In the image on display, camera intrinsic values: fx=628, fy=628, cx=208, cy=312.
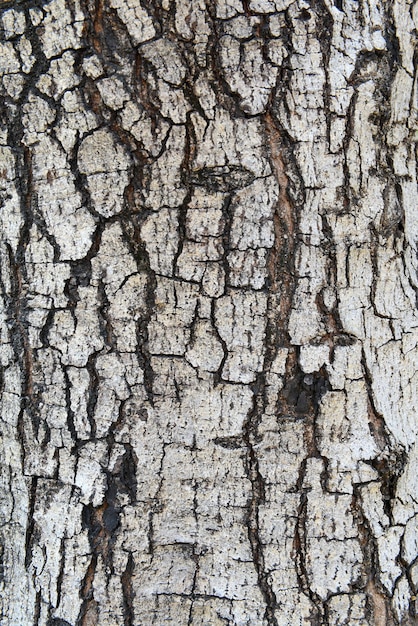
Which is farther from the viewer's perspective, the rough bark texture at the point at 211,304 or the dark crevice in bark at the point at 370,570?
the dark crevice in bark at the point at 370,570

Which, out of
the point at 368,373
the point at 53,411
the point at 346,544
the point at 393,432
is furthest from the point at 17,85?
the point at 346,544

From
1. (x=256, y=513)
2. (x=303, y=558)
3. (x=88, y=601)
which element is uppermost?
(x=256, y=513)

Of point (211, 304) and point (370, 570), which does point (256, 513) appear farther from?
point (211, 304)

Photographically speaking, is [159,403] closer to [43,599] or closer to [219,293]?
[219,293]

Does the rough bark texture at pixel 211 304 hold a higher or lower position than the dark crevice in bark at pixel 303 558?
higher

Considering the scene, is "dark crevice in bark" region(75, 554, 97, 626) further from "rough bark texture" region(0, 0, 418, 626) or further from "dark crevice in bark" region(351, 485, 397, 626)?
"dark crevice in bark" region(351, 485, 397, 626)

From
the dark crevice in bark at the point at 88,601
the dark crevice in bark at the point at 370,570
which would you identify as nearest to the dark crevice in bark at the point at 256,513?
the dark crevice in bark at the point at 370,570

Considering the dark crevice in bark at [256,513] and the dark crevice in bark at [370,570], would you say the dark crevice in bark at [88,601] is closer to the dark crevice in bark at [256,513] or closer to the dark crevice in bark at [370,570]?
the dark crevice in bark at [256,513]

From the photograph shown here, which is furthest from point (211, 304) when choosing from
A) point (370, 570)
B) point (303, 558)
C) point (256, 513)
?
point (370, 570)

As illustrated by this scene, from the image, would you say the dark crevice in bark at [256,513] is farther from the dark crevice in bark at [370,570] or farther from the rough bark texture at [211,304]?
the dark crevice in bark at [370,570]
